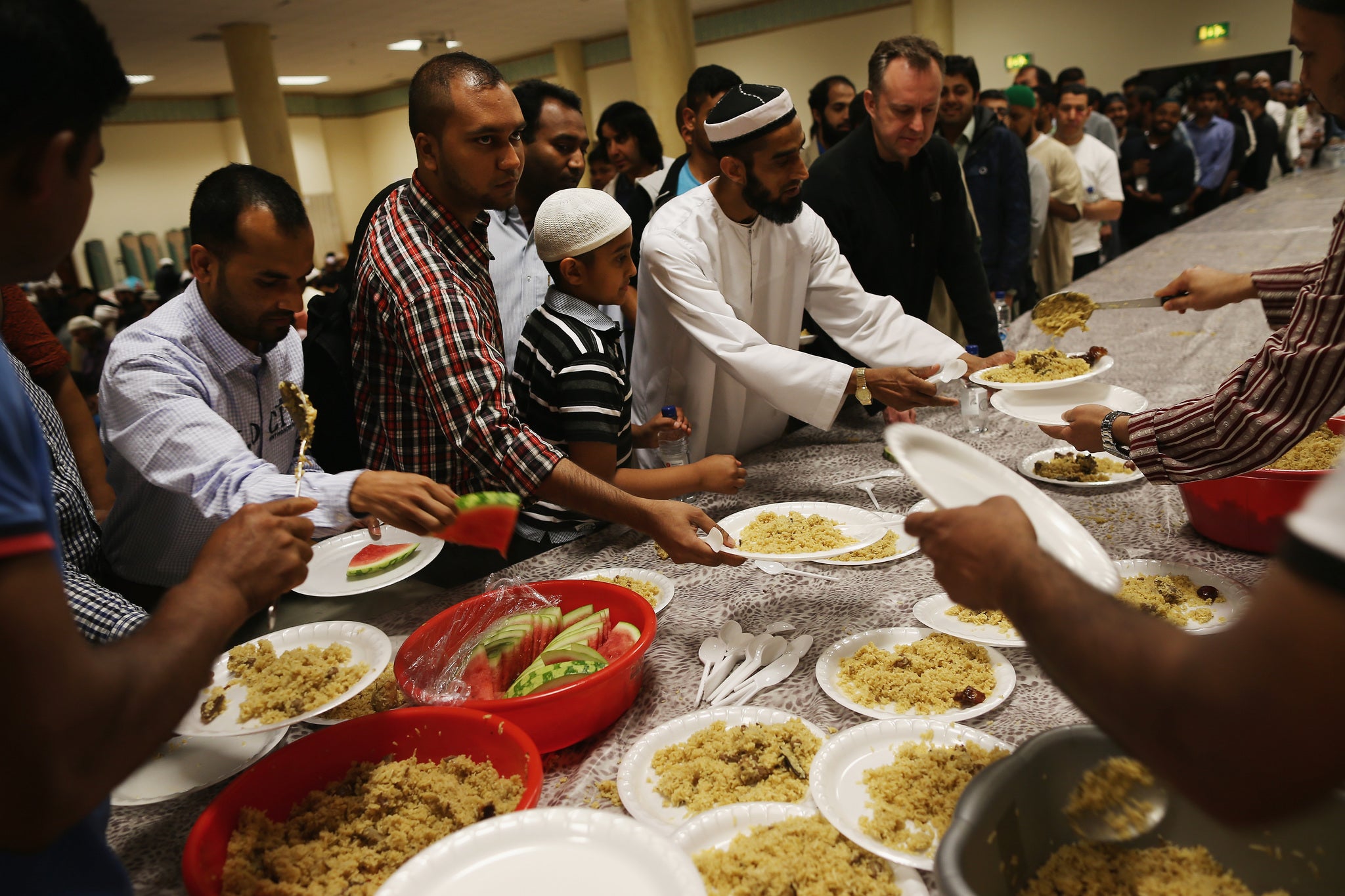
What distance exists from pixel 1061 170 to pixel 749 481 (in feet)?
15.6

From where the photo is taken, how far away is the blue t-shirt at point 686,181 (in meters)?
3.69

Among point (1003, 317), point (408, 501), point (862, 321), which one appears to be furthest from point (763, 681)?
point (1003, 317)

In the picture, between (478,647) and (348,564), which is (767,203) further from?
(478,647)

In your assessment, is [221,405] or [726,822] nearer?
[726,822]

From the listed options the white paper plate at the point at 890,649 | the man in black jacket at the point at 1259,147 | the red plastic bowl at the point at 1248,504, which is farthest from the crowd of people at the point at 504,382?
the man in black jacket at the point at 1259,147

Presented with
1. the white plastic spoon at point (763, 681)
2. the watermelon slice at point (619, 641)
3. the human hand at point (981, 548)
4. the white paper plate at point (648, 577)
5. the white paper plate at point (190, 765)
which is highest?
the human hand at point (981, 548)

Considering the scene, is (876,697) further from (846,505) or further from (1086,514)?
(1086,514)

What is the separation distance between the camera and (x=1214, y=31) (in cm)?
1216

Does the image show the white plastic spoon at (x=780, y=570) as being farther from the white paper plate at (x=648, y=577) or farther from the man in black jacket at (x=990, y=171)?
the man in black jacket at (x=990, y=171)

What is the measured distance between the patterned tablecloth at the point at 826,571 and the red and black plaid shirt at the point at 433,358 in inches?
12.8

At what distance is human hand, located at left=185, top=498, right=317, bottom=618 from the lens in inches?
39.4

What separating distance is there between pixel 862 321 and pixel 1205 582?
4.99 feet

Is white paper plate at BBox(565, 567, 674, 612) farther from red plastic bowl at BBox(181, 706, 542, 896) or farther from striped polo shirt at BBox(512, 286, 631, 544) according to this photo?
red plastic bowl at BBox(181, 706, 542, 896)

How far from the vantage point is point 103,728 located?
29.2 inches
